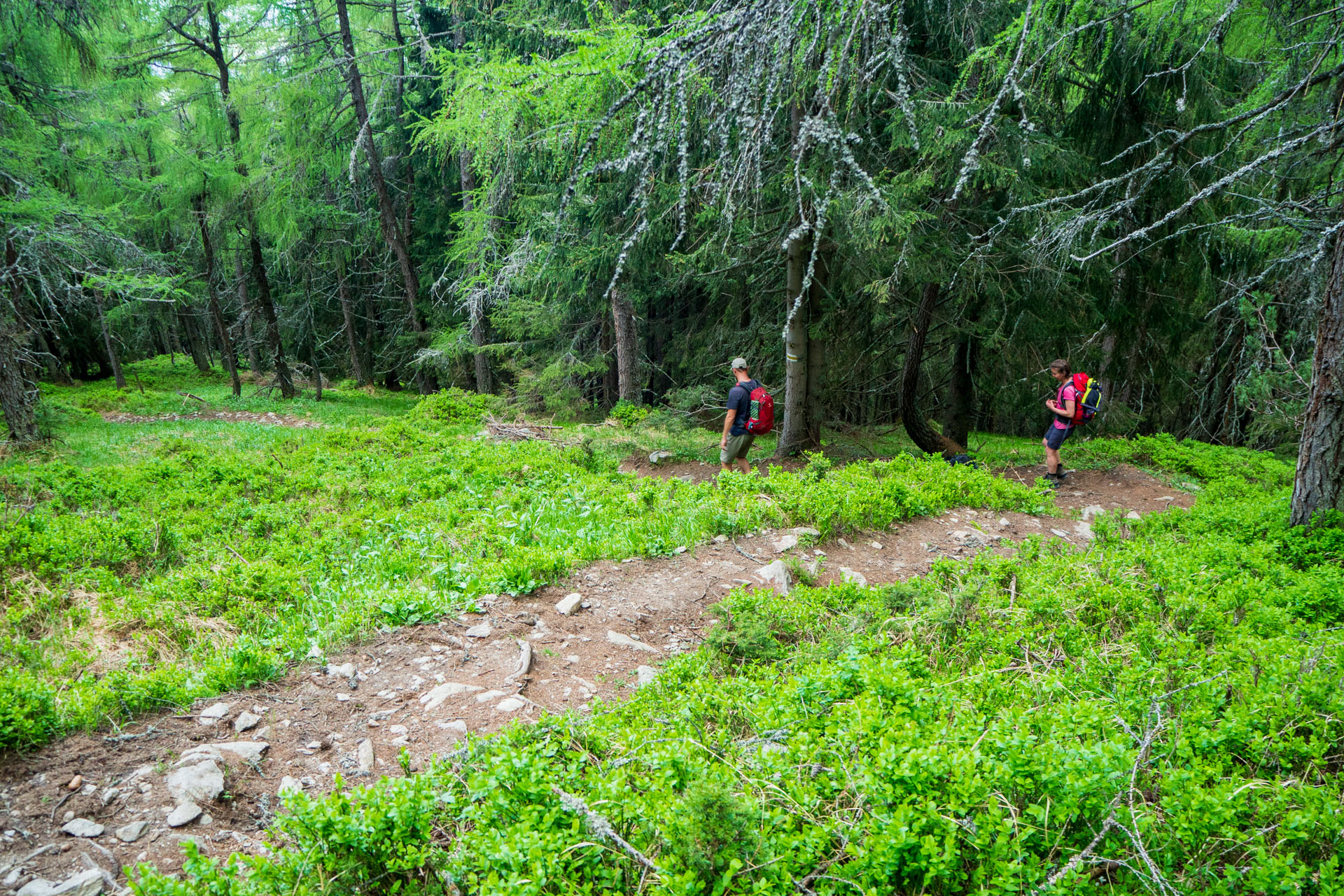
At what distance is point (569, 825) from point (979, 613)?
3157 mm

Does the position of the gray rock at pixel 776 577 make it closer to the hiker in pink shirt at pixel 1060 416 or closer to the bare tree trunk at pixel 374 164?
the hiker in pink shirt at pixel 1060 416

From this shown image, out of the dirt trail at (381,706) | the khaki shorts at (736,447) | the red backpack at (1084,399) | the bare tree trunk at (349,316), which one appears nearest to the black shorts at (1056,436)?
the red backpack at (1084,399)

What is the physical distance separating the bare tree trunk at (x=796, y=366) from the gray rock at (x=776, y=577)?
4.91m

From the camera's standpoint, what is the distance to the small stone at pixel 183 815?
2.73 m

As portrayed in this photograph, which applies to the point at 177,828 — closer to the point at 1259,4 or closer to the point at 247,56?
the point at 1259,4

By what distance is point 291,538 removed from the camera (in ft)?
23.2

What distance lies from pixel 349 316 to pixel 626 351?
46.9 feet

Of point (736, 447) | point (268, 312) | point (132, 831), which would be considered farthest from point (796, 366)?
point (268, 312)

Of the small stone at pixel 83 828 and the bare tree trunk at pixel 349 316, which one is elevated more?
the bare tree trunk at pixel 349 316

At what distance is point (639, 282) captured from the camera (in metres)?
13.1

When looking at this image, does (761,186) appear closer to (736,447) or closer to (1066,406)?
(736,447)

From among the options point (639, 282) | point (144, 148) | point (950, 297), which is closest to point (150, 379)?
point (144, 148)

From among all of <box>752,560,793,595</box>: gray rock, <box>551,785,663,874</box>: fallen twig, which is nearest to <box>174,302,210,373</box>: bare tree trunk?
<box>752,560,793,595</box>: gray rock

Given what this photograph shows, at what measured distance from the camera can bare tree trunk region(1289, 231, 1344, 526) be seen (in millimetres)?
5711
